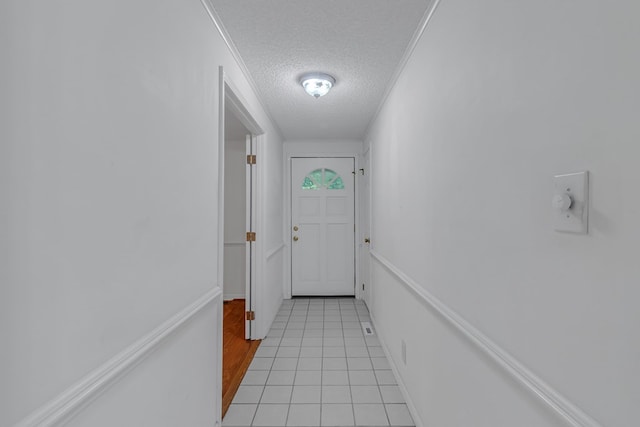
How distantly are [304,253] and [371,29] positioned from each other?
10.8 feet

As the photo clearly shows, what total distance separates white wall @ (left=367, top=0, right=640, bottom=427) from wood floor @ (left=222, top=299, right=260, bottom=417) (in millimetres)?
1302

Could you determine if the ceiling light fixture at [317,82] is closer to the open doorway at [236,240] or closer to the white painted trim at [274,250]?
the open doorway at [236,240]

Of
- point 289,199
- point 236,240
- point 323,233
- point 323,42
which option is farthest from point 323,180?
point 323,42

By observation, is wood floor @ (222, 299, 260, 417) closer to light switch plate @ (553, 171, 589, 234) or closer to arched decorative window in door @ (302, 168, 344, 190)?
arched decorative window in door @ (302, 168, 344, 190)

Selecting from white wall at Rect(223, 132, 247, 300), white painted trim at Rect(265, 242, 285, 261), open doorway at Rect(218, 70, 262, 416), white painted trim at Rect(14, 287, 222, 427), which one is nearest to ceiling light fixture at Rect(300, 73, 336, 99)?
open doorway at Rect(218, 70, 262, 416)

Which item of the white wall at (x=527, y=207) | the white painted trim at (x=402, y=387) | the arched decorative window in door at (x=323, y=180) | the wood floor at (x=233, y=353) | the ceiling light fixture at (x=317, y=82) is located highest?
the ceiling light fixture at (x=317, y=82)

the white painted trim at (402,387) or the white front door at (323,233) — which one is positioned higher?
the white front door at (323,233)

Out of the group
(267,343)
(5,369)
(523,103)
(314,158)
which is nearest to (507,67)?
(523,103)

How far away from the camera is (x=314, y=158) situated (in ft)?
15.0

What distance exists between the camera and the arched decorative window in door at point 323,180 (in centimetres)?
461

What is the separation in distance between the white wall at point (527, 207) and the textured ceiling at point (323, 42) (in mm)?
270

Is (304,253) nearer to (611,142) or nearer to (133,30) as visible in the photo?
(133,30)

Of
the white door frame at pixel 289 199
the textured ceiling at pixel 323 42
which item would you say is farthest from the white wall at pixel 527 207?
the white door frame at pixel 289 199

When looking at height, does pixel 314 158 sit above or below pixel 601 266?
above
